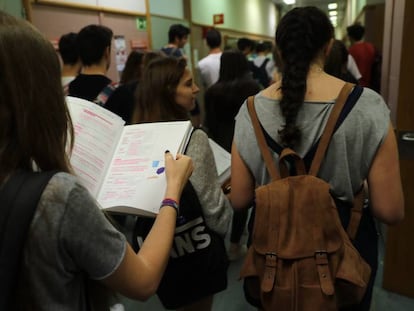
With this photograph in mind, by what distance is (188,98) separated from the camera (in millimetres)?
1687

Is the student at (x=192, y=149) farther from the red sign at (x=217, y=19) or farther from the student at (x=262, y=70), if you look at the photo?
the red sign at (x=217, y=19)

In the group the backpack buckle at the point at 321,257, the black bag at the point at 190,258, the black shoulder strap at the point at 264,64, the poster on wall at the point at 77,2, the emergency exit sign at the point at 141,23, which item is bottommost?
the black bag at the point at 190,258

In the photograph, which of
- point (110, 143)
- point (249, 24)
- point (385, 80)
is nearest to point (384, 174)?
point (110, 143)

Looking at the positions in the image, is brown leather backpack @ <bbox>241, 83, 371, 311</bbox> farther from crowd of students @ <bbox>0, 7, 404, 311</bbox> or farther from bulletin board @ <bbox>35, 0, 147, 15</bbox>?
bulletin board @ <bbox>35, 0, 147, 15</bbox>

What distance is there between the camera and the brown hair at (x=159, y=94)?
1.57 metres

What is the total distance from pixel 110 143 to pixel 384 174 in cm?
78

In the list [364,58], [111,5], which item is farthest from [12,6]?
[364,58]

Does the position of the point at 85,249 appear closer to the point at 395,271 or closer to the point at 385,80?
the point at 395,271

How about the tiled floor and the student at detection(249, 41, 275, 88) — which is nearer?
the tiled floor

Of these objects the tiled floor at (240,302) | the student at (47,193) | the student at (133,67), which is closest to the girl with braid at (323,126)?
the student at (47,193)

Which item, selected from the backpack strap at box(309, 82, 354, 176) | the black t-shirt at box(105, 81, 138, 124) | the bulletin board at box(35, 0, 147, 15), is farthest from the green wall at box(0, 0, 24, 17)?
the backpack strap at box(309, 82, 354, 176)

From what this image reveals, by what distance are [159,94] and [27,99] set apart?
95 centimetres

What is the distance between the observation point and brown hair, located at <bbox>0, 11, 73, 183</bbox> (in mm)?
625

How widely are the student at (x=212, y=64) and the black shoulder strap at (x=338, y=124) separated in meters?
3.56
